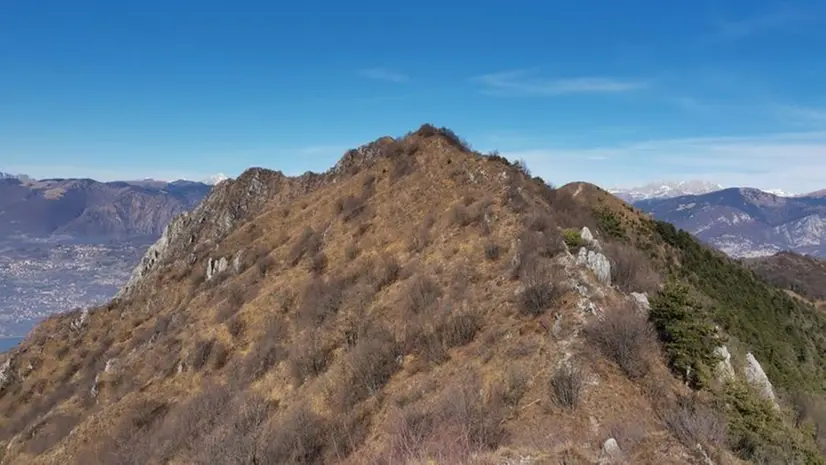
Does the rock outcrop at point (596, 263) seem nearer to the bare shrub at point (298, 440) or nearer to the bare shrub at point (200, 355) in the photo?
the bare shrub at point (298, 440)

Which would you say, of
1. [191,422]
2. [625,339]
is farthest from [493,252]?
[191,422]

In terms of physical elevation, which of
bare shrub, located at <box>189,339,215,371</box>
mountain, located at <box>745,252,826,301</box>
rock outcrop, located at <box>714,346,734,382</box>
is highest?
rock outcrop, located at <box>714,346,734,382</box>

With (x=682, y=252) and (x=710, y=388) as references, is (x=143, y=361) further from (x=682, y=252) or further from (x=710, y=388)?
(x=682, y=252)

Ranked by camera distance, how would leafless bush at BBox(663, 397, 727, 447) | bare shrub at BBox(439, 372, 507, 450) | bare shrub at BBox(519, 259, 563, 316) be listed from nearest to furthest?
leafless bush at BBox(663, 397, 727, 447) → bare shrub at BBox(439, 372, 507, 450) → bare shrub at BBox(519, 259, 563, 316)

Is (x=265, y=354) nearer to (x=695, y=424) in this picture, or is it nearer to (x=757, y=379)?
(x=695, y=424)

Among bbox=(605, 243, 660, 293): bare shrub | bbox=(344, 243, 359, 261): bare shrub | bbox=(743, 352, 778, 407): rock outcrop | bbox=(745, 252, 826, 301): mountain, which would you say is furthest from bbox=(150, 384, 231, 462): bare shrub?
bbox=(745, 252, 826, 301): mountain

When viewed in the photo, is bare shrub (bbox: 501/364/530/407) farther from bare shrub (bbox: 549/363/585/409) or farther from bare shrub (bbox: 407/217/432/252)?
bare shrub (bbox: 407/217/432/252)

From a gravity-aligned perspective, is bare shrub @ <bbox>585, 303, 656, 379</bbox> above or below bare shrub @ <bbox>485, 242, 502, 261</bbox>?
below

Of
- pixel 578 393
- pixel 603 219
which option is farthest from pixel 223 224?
pixel 578 393
